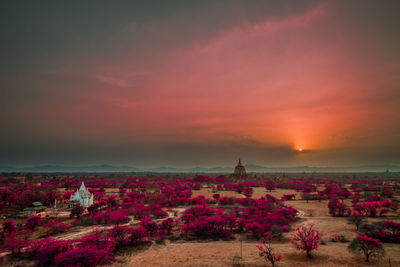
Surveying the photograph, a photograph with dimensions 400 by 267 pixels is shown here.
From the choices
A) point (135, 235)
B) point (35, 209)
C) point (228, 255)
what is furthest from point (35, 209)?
point (228, 255)

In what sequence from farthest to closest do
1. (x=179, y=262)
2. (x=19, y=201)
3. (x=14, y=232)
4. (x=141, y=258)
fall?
1. (x=19, y=201)
2. (x=14, y=232)
3. (x=141, y=258)
4. (x=179, y=262)

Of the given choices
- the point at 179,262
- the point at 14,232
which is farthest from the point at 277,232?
the point at 14,232

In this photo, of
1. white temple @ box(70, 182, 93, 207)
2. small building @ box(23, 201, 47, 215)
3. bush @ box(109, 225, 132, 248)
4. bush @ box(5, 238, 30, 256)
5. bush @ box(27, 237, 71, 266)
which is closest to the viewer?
bush @ box(27, 237, 71, 266)

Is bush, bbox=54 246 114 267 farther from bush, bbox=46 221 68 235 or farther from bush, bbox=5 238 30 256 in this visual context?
bush, bbox=46 221 68 235

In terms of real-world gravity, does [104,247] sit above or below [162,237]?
above

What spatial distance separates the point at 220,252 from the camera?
24734mm

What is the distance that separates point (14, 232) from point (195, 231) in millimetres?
29014

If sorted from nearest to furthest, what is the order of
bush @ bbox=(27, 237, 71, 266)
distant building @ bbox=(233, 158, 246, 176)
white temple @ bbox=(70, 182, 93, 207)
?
bush @ bbox=(27, 237, 71, 266), white temple @ bbox=(70, 182, 93, 207), distant building @ bbox=(233, 158, 246, 176)

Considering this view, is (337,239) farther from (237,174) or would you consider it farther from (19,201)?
(237,174)

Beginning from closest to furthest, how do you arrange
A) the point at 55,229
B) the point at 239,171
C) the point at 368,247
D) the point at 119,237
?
the point at 368,247, the point at 119,237, the point at 55,229, the point at 239,171

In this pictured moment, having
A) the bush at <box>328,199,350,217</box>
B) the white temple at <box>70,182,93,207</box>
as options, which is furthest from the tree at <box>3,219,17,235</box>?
the bush at <box>328,199,350,217</box>

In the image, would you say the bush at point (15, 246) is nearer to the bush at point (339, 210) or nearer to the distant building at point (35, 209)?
the distant building at point (35, 209)

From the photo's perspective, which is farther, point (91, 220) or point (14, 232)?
point (91, 220)

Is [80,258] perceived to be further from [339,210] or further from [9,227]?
[339,210]
